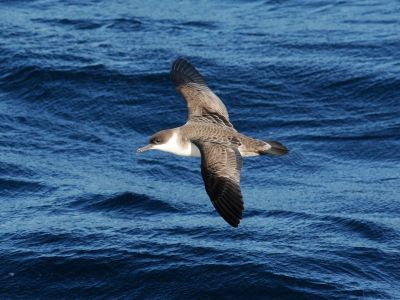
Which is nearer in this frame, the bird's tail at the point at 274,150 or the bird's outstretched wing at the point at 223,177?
the bird's outstretched wing at the point at 223,177

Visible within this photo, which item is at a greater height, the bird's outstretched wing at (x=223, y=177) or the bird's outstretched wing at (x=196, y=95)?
the bird's outstretched wing at (x=196, y=95)

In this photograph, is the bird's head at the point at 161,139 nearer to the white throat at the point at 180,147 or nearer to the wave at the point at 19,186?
the white throat at the point at 180,147

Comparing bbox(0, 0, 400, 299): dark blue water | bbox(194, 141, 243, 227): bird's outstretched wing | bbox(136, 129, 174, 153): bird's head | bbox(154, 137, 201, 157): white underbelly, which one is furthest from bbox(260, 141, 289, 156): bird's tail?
bbox(0, 0, 400, 299): dark blue water

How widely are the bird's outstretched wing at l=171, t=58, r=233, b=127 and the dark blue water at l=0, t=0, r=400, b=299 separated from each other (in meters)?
1.83

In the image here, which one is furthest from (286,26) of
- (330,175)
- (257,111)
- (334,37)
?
(330,175)

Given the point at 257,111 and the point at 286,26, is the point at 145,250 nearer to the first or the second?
the point at 257,111

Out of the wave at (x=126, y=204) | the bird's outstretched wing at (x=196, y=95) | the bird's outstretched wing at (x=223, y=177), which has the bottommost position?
the wave at (x=126, y=204)

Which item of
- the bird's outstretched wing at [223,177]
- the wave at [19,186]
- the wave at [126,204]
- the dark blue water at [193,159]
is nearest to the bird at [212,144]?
the bird's outstretched wing at [223,177]

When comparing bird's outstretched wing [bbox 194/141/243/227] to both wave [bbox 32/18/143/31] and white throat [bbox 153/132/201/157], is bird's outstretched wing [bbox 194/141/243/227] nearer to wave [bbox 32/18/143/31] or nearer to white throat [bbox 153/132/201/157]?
white throat [bbox 153/132/201/157]

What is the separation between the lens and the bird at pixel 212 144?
376 inches

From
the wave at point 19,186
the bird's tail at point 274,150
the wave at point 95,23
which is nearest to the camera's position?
the bird's tail at point 274,150

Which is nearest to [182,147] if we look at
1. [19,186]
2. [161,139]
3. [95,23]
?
[161,139]

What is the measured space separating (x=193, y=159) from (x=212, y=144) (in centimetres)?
548

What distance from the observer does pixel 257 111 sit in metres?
16.6
